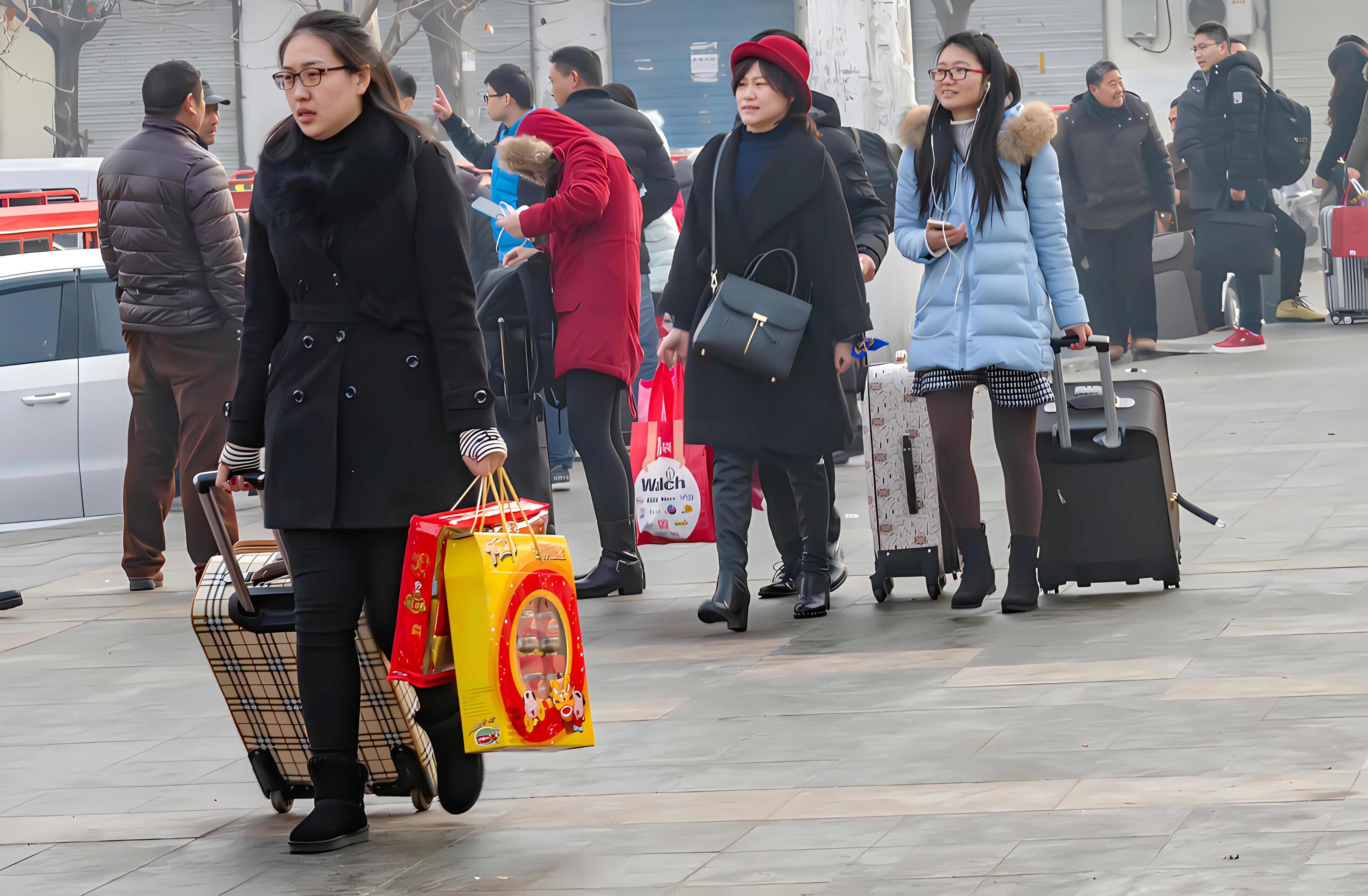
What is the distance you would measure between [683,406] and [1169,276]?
31.7 feet

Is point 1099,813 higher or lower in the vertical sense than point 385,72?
lower

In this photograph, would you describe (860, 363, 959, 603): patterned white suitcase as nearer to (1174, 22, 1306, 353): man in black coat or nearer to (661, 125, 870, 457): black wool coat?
(661, 125, 870, 457): black wool coat

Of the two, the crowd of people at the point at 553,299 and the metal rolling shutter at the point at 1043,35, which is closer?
the crowd of people at the point at 553,299

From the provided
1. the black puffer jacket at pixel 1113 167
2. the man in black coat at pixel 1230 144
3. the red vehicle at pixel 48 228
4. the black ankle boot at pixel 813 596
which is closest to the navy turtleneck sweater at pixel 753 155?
the black ankle boot at pixel 813 596

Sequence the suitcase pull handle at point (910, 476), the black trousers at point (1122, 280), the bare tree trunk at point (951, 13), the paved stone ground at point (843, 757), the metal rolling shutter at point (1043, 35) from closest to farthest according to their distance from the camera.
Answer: the paved stone ground at point (843, 757), the suitcase pull handle at point (910, 476), the black trousers at point (1122, 280), the bare tree trunk at point (951, 13), the metal rolling shutter at point (1043, 35)

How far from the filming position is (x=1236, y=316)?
1625 cm

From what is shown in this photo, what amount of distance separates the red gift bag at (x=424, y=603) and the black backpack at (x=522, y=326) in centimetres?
337

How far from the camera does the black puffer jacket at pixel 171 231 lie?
26.5 feet

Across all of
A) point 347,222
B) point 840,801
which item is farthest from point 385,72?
point 840,801

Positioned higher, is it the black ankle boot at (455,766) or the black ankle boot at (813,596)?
the black ankle boot at (813,596)

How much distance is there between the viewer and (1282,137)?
48.7 ft

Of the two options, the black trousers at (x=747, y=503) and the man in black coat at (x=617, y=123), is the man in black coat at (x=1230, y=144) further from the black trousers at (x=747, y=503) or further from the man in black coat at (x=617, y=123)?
the black trousers at (x=747, y=503)

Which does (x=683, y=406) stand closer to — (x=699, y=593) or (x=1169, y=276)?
(x=699, y=593)

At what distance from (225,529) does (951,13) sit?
2999 cm
